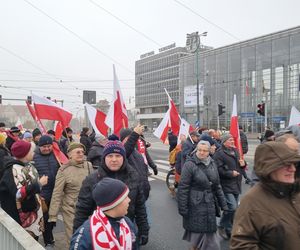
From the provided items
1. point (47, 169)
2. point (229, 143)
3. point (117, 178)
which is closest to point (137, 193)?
point (117, 178)

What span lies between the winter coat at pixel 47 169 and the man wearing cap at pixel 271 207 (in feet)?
12.6

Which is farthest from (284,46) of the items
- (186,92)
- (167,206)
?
(167,206)

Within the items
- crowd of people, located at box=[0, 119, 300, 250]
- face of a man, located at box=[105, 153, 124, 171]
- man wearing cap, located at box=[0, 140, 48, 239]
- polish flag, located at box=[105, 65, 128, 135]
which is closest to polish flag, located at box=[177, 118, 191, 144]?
crowd of people, located at box=[0, 119, 300, 250]

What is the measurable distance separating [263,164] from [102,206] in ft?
3.53

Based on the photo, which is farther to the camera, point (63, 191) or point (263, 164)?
point (63, 191)

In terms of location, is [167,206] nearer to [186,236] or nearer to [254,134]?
[186,236]

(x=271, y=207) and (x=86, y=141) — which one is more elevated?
(x=271, y=207)

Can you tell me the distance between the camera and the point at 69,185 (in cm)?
474

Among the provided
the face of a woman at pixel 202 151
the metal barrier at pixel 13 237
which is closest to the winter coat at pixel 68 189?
the metal barrier at pixel 13 237

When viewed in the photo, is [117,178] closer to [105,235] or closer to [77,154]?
[105,235]

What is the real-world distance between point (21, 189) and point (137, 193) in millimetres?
1323

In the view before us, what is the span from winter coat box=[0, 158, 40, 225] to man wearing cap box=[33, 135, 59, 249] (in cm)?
126

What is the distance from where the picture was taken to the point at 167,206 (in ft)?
27.5

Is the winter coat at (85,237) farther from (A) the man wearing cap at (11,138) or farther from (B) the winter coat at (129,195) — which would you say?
(A) the man wearing cap at (11,138)
